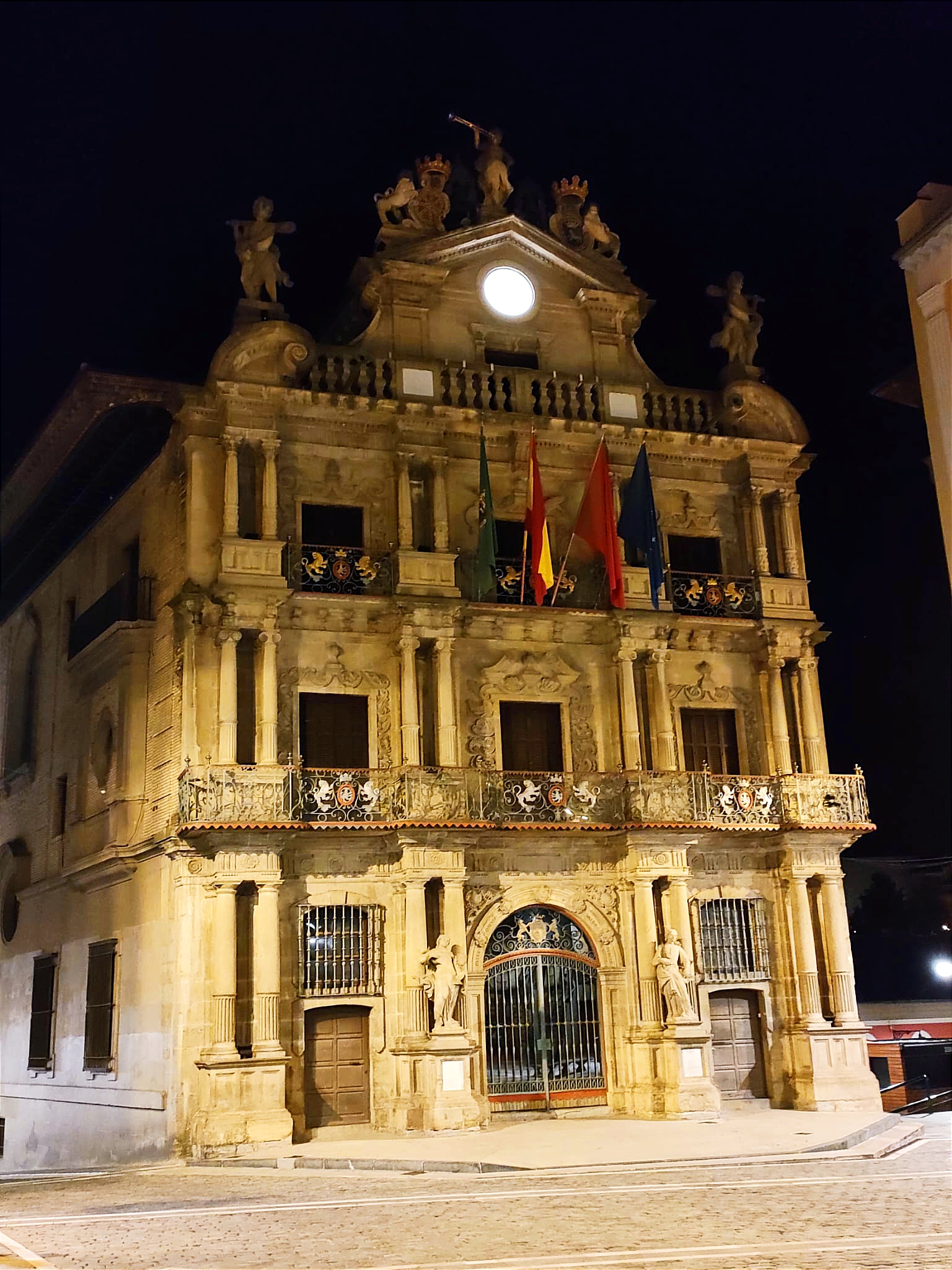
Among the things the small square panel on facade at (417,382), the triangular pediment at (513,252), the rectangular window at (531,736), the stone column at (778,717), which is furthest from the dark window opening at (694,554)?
the small square panel on facade at (417,382)

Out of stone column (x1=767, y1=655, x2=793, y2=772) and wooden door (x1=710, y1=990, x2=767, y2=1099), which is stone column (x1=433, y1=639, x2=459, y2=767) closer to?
Result: stone column (x1=767, y1=655, x2=793, y2=772)

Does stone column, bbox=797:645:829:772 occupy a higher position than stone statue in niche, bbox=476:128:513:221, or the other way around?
stone statue in niche, bbox=476:128:513:221

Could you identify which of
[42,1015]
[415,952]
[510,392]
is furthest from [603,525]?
[42,1015]

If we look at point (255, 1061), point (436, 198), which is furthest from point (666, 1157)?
point (436, 198)

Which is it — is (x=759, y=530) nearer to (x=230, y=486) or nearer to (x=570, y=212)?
(x=570, y=212)

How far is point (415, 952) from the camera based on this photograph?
23.5 meters

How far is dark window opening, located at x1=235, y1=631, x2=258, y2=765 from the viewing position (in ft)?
79.6

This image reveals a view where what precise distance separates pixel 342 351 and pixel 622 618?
7600mm

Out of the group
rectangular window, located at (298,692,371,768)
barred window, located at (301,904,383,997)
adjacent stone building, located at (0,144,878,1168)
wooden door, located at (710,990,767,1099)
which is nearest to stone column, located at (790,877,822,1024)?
adjacent stone building, located at (0,144,878,1168)

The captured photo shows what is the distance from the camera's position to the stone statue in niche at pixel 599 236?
29.2 m

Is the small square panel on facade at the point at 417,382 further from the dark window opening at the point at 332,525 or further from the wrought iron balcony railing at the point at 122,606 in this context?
the wrought iron balcony railing at the point at 122,606

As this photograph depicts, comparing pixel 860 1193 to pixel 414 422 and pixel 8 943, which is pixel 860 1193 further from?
pixel 8 943

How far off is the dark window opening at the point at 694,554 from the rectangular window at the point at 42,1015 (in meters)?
16.0

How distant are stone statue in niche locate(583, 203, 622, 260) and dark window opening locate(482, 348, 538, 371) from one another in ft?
10.0
